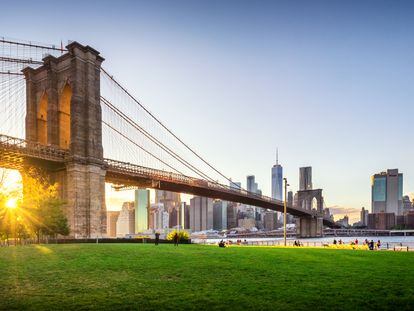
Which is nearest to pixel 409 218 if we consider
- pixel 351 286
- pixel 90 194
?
pixel 90 194

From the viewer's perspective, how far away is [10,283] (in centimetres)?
984

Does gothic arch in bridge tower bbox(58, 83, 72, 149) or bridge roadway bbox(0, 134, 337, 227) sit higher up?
gothic arch in bridge tower bbox(58, 83, 72, 149)

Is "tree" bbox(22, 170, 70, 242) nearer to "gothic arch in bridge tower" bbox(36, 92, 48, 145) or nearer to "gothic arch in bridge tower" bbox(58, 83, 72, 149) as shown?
"gothic arch in bridge tower" bbox(58, 83, 72, 149)

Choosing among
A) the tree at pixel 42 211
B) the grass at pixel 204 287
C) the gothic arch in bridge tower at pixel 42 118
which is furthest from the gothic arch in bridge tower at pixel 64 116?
the grass at pixel 204 287

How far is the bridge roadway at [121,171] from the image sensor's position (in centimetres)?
3322

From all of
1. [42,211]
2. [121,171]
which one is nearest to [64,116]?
[121,171]

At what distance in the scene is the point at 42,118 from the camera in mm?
45094

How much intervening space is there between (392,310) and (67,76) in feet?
135

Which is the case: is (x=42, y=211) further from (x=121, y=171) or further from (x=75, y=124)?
(x=121, y=171)

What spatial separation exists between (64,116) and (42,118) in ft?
12.0

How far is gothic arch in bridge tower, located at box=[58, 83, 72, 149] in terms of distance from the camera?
140 ft

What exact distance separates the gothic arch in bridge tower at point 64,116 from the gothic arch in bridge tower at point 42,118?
2.84m

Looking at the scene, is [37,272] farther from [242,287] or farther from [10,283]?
[242,287]

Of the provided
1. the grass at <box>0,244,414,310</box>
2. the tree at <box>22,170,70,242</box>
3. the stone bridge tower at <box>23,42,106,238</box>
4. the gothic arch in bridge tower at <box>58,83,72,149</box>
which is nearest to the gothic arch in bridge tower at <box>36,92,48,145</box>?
the stone bridge tower at <box>23,42,106,238</box>
